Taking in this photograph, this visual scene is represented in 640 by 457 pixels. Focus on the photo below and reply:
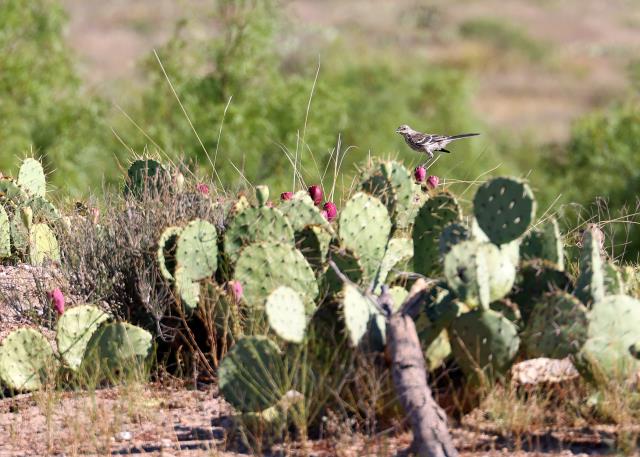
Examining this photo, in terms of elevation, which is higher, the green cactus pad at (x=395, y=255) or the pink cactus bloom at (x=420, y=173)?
the pink cactus bloom at (x=420, y=173)

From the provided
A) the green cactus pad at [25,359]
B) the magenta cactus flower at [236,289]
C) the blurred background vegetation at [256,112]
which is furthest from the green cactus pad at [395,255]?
the blurred background vegetation at [256,112]

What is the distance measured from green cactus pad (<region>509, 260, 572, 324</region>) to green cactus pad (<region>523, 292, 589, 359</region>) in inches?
7.1

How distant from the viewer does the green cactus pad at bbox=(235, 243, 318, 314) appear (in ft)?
16.3

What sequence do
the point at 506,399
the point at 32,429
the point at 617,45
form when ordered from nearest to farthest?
the point at 506,399 < the point at 32,429 < the point at 617,45

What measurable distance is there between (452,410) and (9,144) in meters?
13.1

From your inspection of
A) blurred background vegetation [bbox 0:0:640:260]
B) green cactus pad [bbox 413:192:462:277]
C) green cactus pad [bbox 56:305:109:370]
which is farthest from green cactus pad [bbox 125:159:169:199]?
blurred background vegetation [bbox 0:0:640:260]

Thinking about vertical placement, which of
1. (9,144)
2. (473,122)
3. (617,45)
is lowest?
(9,144)

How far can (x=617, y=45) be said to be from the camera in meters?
60.6

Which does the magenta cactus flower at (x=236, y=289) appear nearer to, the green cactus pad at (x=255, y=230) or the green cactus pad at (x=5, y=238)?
the green cactus pad at (x=255, y=230)

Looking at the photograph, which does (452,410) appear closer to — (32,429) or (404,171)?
(404,171)

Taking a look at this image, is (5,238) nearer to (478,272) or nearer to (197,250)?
(197,250)

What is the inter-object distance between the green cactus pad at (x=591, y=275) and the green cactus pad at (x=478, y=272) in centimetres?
30

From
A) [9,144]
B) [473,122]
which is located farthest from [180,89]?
[473,122]

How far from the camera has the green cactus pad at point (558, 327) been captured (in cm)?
452
